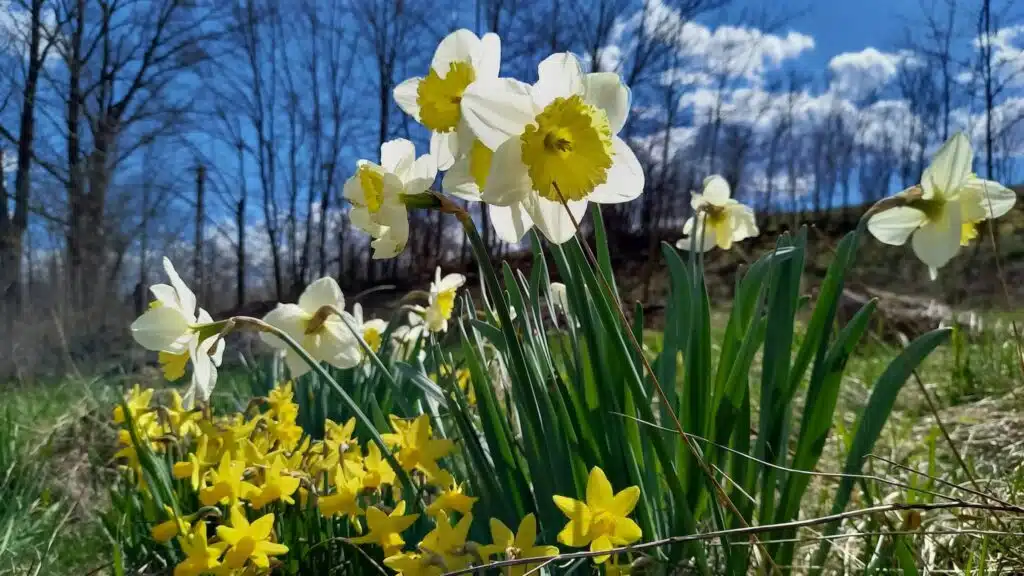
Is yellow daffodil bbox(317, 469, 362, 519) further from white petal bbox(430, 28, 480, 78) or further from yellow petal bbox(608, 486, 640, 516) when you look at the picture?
white petal bbox(430, 28, 480, 78)

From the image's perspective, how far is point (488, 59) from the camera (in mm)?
716

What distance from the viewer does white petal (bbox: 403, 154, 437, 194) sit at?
2.33ft

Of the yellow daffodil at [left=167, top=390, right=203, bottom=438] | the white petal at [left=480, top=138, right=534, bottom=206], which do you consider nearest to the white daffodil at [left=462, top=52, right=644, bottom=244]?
the white petal at [left=480, top=138, right=534, bottom=206]

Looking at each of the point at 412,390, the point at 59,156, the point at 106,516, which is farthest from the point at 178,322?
the point at 59,156

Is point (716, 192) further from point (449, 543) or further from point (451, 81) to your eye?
point (449, 543)

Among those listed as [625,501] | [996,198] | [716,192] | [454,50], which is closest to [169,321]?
[454,50]

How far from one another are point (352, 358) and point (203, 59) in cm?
1019

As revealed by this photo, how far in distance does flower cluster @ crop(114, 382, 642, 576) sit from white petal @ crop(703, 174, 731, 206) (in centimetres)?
75

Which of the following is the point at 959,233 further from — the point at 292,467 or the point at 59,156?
the point at 59,156

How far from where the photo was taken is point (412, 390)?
1.47m

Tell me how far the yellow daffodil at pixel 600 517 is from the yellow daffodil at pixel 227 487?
0.46 meters

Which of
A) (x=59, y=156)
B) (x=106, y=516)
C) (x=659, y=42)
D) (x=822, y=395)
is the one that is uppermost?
(x=659, y=42)

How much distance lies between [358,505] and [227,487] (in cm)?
18

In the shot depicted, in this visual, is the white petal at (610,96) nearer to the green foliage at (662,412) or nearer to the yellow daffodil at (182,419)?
the green foliage at (662,412)
